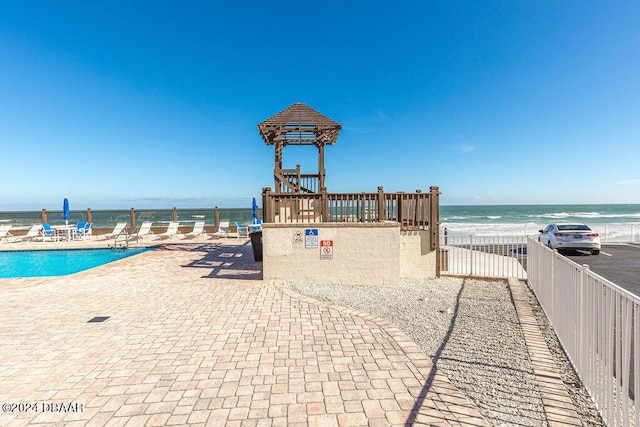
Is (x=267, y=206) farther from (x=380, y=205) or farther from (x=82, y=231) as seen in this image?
(x=82, y=231)

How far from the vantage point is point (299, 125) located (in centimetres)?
968

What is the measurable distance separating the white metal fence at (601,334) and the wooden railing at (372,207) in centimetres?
331

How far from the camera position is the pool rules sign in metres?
6.91

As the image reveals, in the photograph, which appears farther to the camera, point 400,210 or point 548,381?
point 400,210

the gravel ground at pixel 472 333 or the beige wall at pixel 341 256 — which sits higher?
the beige wall at pixel 341 256

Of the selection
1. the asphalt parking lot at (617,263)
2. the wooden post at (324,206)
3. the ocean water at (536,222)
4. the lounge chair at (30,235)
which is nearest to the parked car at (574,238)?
the asphalt parking lot at (617,263)

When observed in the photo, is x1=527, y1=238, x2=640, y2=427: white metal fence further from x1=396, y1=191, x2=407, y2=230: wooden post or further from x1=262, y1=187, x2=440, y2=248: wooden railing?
x1=396, y1=191, x2=407, y2=230: wooden post

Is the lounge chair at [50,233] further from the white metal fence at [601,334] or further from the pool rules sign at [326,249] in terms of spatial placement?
the white metal fence at [601,334]

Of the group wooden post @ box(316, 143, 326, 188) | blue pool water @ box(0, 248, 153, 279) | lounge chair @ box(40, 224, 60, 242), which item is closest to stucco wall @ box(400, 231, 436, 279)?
wooden post @ box(316, 143, 326, 188)

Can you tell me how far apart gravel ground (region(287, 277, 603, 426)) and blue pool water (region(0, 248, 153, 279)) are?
27.0 ft

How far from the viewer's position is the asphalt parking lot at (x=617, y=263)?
728cm

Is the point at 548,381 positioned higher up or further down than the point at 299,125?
further down

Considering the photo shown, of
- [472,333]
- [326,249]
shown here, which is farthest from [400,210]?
[472,333]

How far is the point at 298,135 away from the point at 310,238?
5271mm
